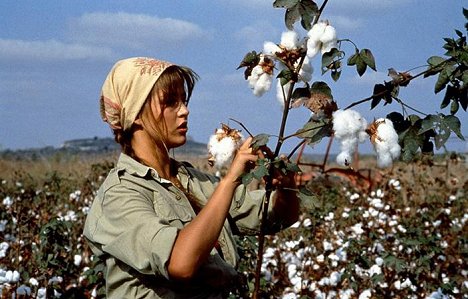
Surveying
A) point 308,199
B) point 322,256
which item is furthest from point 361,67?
point 322,256

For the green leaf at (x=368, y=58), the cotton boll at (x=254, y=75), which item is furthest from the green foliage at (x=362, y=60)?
the cotton boll at (x=254, y=75)

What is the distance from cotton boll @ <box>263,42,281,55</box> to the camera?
204 centimetres

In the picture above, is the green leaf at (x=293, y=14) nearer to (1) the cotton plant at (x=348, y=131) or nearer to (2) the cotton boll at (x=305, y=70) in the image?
(2) the cotton boll at (x=305, y=70)

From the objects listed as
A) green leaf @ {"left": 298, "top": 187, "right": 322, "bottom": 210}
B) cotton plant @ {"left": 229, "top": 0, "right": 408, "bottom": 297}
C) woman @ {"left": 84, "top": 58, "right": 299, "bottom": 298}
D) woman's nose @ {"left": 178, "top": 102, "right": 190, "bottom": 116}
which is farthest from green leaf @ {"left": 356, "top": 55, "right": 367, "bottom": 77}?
woman's nose @ {"left": 178, "top": 102, "right": 190, "bottom": 116}

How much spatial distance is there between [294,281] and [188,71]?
2.35 metres

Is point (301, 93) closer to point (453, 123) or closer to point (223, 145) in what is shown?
point (223, 145)

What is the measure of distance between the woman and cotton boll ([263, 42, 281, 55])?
348mm

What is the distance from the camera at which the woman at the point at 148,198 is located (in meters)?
2.16

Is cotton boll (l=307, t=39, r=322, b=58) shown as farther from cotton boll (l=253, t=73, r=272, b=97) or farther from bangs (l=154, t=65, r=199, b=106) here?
bangs (l=154, t=65, r=199, b=106)

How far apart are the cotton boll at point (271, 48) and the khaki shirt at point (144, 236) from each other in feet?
1.15

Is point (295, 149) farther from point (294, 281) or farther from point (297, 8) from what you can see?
point (294, 281)

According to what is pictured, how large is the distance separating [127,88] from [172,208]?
0.34 m

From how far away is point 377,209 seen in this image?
21.7 ft

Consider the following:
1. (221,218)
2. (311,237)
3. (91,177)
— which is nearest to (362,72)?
(221,218)
